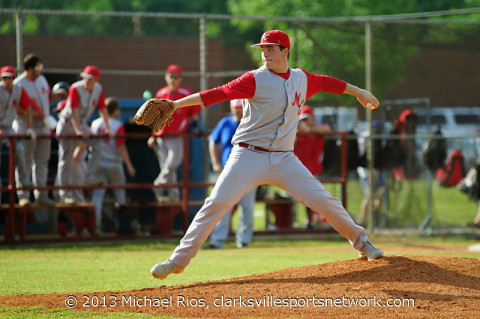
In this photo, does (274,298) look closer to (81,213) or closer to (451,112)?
(81,213)

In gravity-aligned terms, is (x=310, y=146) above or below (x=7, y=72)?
below

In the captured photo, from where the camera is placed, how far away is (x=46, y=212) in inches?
539

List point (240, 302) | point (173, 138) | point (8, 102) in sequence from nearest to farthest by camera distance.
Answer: point (240, 302) → point (8, 102) → point (173, 138)

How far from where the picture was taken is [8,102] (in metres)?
11.7

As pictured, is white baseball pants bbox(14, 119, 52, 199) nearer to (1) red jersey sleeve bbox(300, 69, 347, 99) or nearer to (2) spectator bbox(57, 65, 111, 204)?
(2) spectator bbox(57, 65, 111, 204)

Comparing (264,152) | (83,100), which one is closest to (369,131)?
(83,100)

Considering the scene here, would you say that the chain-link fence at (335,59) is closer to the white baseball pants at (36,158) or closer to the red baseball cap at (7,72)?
the red baseball cap at (7,72)

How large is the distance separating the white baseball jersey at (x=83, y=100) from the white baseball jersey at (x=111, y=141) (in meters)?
0.57

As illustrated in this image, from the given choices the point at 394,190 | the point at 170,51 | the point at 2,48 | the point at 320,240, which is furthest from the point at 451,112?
the point at 2,48

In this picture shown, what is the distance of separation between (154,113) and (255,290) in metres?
1.75

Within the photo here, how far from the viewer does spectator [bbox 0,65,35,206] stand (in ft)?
38.3

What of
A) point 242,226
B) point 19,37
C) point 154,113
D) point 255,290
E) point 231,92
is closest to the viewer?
point 255,290

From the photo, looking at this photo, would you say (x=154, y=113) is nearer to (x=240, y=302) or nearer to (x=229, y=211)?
(x=240, y=302)

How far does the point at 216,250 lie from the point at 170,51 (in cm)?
1321
